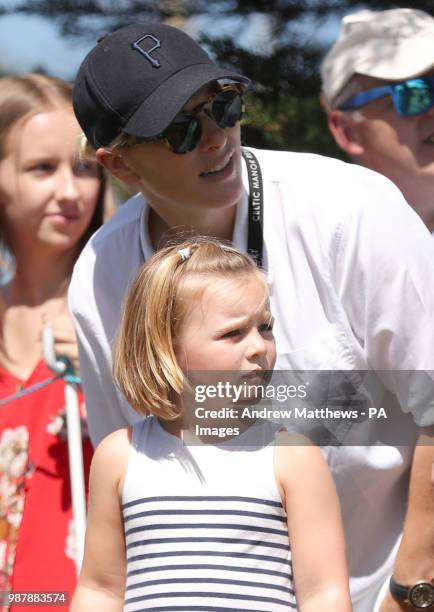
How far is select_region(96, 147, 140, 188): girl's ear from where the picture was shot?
2.63 meters

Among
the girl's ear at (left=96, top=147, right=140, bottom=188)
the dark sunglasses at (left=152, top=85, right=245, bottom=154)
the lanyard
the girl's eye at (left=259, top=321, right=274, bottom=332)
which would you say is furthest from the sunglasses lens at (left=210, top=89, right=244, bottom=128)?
the girl's eye at (left=259, top=321, right=274, bottom=332)

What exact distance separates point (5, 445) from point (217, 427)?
122 centimetres

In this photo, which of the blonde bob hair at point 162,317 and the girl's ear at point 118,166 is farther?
the girl's ear at point 118,166

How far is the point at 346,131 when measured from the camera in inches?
132

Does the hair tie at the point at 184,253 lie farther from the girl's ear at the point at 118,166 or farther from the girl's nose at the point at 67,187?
the girl's nose at the point at 67,187

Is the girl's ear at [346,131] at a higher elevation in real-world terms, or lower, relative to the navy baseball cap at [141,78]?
lower

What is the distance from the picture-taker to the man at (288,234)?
2.38 meters

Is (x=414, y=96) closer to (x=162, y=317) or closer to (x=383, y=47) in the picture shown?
(x=383, y=47)

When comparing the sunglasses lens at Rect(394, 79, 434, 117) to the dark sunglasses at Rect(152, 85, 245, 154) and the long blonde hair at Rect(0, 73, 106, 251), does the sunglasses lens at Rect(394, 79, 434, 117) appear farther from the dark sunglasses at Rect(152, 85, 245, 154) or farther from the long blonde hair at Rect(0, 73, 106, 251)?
the long blonde hair at Rect(0, 73, 106, 251)

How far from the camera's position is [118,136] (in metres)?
2.55

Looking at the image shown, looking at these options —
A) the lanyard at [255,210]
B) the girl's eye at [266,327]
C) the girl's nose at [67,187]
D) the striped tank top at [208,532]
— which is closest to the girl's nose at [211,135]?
the lanyard at [255,210]

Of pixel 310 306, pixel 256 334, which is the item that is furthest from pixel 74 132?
pixel 256 334

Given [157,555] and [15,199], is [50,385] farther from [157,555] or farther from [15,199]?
[157,555]

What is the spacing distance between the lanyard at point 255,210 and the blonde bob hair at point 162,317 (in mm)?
181
